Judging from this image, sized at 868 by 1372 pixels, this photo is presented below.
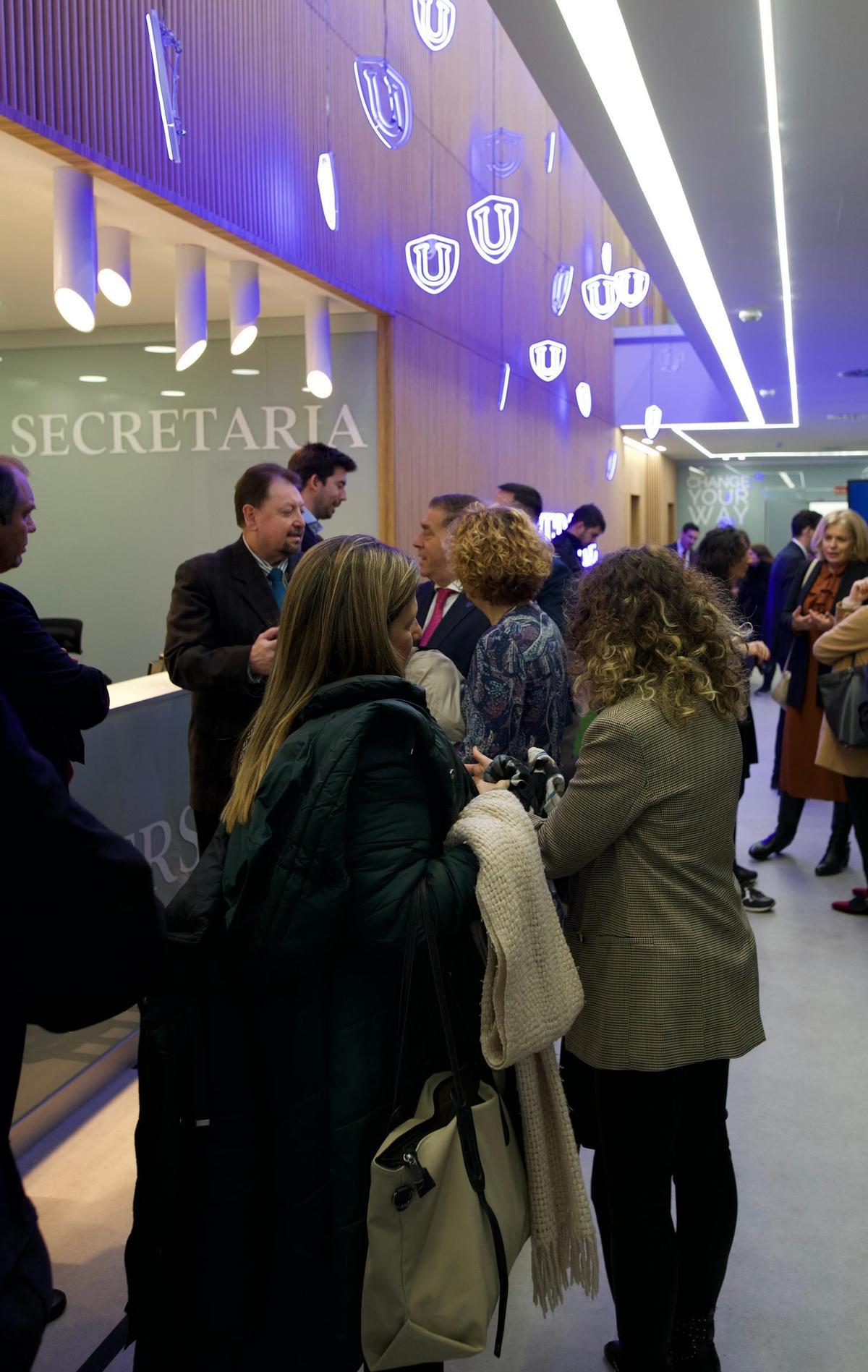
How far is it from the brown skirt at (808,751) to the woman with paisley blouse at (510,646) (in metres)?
3.06

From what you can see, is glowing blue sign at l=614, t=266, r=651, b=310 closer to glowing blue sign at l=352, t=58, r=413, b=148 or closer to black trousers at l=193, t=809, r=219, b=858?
glowing blue sign at l=352, t=58, r=413, b=148

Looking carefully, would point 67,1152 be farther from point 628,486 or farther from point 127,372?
point 628,486

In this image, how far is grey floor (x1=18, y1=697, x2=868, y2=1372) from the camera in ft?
7.64

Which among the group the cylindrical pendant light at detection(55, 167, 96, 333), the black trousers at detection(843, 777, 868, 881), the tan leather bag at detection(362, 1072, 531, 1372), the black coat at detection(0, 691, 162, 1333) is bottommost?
the black trousers at detection(843, 777, 868, 881)

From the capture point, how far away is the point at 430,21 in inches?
165

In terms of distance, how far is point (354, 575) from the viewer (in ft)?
Result: 5.57

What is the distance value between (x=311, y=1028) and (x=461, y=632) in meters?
1.93

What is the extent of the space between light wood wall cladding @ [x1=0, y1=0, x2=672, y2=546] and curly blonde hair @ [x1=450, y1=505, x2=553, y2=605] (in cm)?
179

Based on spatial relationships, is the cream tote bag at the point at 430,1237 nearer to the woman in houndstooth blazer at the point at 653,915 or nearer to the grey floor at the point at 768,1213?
the woman in houndstooth blazer at the point at 653,915

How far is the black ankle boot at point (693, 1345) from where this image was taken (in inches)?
83.0

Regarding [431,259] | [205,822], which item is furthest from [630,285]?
[205,822]

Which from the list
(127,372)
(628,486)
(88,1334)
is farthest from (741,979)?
(628,486)

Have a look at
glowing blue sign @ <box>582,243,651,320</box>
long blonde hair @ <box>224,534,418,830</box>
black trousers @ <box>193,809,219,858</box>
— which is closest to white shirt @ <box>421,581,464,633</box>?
black trousers @ <box>193,809,219,858</box>

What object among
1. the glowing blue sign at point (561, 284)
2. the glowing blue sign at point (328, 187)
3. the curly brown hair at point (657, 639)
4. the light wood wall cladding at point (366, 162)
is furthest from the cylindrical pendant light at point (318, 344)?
the curly brown hair at point (657, 639)
